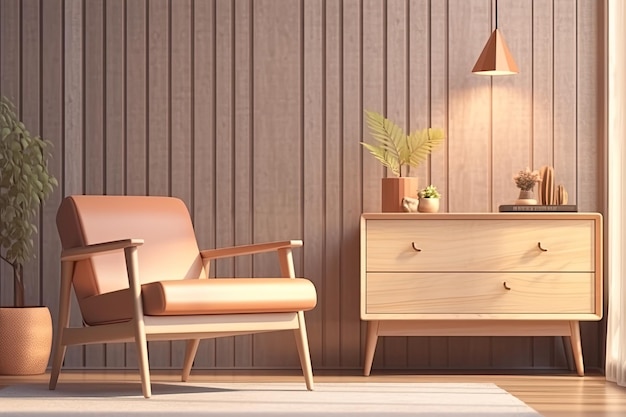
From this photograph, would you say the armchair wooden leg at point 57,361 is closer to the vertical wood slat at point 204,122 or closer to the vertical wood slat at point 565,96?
the vertical wood slat at point 204,122

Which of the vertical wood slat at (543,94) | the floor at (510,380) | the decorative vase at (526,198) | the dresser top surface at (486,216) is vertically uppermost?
the vertical wood slat at (543,94)

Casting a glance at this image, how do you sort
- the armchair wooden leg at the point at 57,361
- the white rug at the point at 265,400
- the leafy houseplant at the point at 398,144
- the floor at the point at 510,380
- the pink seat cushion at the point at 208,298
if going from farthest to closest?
the leafy houseplant at the point at 398,144
the armchair wooden leg at the point at 57,361
the floor at the point at 510,380
the pink seat cushion at the point at 208,298
the white rug at the point at 265,400

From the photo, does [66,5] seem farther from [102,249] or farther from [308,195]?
[102,249]

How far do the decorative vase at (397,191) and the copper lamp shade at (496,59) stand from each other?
607 millimetres

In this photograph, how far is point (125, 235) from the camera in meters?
4.24

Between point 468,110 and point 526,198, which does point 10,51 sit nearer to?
point 468,110

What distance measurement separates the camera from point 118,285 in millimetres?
4074

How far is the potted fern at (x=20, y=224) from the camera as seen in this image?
15.6 ft

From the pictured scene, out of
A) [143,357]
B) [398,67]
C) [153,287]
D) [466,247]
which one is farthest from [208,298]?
[398,67]

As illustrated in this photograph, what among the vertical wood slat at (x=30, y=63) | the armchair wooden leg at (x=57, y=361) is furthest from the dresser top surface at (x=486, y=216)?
the vertical wood slat at (x=30, y=63)

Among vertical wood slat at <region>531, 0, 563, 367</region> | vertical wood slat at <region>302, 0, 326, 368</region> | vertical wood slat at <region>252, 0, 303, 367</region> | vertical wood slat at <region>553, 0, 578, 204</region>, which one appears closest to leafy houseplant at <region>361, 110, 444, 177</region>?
vertical wood slat at <region>302, 0, 326, 368</region>

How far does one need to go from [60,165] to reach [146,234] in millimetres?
1067

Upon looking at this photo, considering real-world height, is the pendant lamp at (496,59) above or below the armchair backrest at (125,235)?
above

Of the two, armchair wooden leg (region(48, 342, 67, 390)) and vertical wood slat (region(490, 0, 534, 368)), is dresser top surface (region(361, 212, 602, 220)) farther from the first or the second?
armchair wooden leg (region(48, 342, 67, 390))
